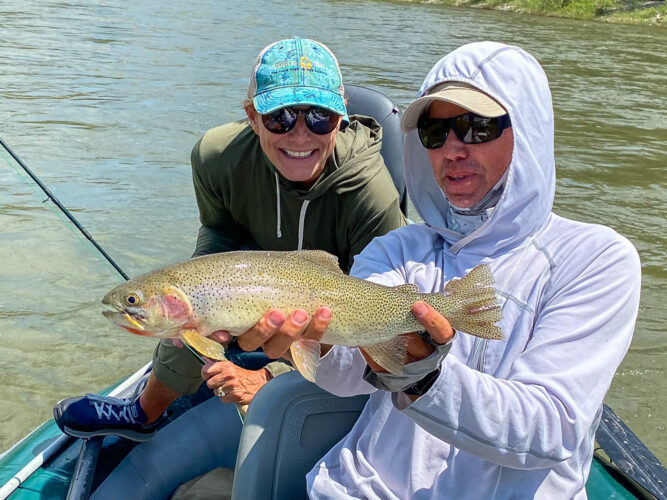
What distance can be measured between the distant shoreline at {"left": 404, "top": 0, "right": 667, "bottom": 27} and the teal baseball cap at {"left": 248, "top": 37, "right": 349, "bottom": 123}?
36601 millimetres

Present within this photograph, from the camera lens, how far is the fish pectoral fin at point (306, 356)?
7.77 feet

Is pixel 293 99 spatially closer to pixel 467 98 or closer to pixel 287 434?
pixel 467 98

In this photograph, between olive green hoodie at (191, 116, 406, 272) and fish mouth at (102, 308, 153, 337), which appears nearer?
fish mouth at (102, 308, 153, 337)

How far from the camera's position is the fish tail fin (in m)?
2.20

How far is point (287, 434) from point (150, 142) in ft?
33.6

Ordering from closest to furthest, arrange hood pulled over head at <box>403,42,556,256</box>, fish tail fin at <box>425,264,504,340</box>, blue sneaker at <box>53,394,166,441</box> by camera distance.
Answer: fish tail fin at <box>425,264,504,340</box>
hood pulled over head at <box>403,42,556,256</box>
blue sneaker at <box>53,394,166,441</box>

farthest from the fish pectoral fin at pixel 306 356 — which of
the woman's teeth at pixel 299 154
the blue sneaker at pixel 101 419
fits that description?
the blue sneaker at pixel 101 419

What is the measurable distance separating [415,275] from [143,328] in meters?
0.95

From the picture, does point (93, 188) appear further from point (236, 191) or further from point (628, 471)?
point (628, 471)

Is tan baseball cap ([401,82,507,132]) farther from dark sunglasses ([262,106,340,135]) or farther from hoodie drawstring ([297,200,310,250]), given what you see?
hoodie drawstring ([297,200,310,250])

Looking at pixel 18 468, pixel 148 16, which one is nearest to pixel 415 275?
pixel 18 468

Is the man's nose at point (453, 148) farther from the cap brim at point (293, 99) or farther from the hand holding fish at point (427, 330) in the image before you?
the cap brim at point (293, 99)

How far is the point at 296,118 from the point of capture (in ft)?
11.2

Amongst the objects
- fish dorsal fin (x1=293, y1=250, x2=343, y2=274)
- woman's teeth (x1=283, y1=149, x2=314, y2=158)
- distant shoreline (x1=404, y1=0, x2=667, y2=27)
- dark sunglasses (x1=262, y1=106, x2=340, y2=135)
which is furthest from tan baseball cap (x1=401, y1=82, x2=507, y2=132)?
distant shoreline (x1=404, y1=0, x2=667, y2=27)
